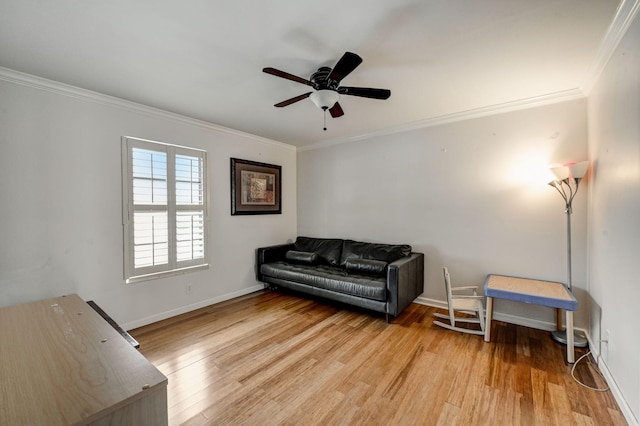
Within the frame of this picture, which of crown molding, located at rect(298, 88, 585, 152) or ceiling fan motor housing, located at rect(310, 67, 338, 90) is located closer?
ceiling fan motor housing, located at rect(310, 67, 338, 90)

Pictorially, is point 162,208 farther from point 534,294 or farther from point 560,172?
point 560,172

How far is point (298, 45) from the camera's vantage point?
197 centimetres

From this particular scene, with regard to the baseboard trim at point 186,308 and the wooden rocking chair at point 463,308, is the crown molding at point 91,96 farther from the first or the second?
the wooden rocking chair at point 463,308

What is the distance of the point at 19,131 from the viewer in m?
2.38

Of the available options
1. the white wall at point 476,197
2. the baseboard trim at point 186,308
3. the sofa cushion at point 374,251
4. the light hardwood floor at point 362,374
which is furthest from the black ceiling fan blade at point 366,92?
the baseboard trim at point 186,308

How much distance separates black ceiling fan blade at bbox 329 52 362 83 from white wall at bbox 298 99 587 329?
7.28ft

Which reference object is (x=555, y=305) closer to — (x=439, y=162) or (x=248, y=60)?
(x=439, y=162)

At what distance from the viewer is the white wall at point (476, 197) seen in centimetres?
291

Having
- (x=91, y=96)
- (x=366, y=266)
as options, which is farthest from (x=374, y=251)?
(x=91, y=96)

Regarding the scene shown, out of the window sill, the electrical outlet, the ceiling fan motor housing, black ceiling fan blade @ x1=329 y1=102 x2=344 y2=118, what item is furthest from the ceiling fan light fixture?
the electrical outlet

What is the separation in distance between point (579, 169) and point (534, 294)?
4.08 ft

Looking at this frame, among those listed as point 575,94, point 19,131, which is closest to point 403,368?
point 575,94

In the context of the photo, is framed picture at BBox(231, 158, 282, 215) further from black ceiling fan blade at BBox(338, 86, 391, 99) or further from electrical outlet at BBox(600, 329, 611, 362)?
electrical outlet at BBox(600, 329, 611, 362)

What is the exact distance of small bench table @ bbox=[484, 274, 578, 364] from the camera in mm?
2354
